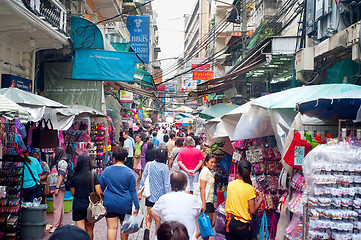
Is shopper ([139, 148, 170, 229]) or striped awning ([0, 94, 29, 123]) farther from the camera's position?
shopper ([139, 148, 170, 229])

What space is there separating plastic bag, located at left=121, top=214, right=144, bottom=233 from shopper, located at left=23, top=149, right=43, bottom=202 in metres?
2.62

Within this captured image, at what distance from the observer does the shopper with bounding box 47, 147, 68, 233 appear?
7.76 meters

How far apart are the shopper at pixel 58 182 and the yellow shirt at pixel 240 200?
3922 mm

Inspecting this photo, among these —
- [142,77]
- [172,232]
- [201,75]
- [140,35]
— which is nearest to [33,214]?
[172,232]

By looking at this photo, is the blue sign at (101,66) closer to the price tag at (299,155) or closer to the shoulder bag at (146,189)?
the shoulder bag at (146,189)

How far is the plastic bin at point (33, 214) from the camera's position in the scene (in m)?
7.31

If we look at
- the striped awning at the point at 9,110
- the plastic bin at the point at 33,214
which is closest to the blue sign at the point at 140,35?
the plastic bin at the point at 33,214

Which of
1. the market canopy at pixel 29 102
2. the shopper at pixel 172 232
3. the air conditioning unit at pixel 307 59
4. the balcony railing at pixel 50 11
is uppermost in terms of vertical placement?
the balcony railing at pixel 50 11

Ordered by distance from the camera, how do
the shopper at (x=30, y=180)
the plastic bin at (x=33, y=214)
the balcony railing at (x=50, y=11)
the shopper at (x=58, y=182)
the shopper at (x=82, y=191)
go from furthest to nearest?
1. the balcony railing at (x=50, y=11)
2. the shopper at (x=58, y=182)
3. the shopper at (x=30, y=180)
4. the plastic bin at (x=33, y=214)
5. the shopper at (x=82, y=191)

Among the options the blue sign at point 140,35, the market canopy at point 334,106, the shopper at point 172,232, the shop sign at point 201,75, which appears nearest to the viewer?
the shopper at point 172,232

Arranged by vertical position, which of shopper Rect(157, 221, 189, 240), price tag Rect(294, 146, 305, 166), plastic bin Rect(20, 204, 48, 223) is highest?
price tag Rect(294, 146, 305, 166)

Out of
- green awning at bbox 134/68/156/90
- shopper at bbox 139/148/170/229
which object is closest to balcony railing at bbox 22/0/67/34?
green awning at bbox 134/68/156/90

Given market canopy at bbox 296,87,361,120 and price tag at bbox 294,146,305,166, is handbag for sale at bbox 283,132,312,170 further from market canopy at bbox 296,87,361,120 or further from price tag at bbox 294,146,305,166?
market canopy at bbox 296,87,361,120

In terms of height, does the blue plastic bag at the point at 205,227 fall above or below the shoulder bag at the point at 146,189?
below
